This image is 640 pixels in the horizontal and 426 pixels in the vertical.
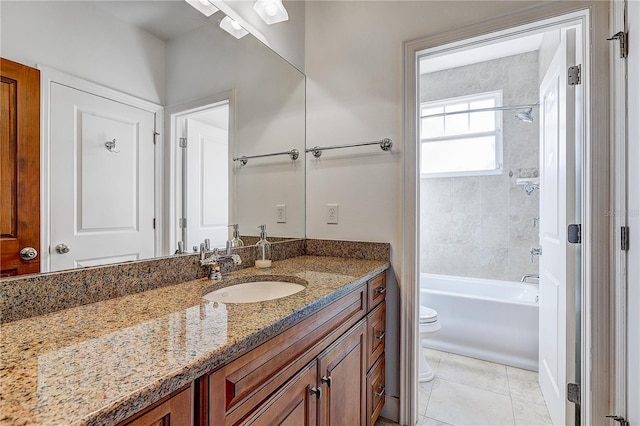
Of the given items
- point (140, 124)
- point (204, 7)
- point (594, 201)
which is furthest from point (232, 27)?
point (594, 201)

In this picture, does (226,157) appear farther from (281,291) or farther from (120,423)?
(120,423)

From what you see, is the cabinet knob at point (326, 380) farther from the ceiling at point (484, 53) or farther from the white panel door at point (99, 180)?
the ceiling at point (484, 53)

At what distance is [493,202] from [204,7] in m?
2.86

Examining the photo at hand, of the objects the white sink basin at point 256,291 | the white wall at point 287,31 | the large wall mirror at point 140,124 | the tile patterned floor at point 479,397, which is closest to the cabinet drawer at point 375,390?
the tile patterned floor at point 479,397

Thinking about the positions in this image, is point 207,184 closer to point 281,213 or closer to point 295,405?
point 281,213

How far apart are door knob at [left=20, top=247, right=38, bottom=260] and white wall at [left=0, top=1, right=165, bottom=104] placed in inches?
19.1

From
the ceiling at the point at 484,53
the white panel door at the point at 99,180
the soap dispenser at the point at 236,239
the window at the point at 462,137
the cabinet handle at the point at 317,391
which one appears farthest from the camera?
the window at the point at 462,137

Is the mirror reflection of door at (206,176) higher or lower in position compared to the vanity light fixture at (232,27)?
lower

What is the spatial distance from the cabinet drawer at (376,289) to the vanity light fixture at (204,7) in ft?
4.51

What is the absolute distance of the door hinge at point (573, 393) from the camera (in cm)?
143

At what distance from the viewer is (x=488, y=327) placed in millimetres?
2418

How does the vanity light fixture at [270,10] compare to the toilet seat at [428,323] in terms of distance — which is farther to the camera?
the toilet seat at [428,323]

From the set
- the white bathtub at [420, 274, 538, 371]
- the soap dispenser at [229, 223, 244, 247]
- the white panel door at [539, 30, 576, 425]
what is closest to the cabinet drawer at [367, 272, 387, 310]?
the soap dispenser at [229, 223, 244, 247]

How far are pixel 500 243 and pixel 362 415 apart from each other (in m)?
2.32
